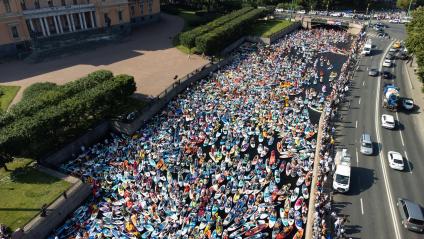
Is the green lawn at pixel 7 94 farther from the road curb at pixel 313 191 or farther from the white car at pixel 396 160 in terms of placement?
the white car at pixel 396 160

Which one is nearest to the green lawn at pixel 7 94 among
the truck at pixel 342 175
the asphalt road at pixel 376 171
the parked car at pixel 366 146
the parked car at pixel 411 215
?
the truck at pixel 342 175

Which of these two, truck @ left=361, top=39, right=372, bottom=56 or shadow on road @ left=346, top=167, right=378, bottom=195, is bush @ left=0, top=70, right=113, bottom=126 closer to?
shadow on road @ left=346, top=167, right=378, bottom=195

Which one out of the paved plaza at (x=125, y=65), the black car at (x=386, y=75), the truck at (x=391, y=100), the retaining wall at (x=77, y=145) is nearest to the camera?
the retaining wall at (x=77, y=145)

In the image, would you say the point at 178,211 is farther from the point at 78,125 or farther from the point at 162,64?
the point at 162,64

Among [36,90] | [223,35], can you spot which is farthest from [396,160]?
[36,90]

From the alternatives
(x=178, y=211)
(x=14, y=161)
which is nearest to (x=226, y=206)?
(x=178, y=211)

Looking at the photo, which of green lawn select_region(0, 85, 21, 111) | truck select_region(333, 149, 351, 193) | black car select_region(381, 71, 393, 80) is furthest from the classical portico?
truck select_region(333, 149, 351, 193)

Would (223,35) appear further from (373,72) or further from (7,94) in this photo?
(7,94)

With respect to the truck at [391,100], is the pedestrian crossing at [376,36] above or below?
above
